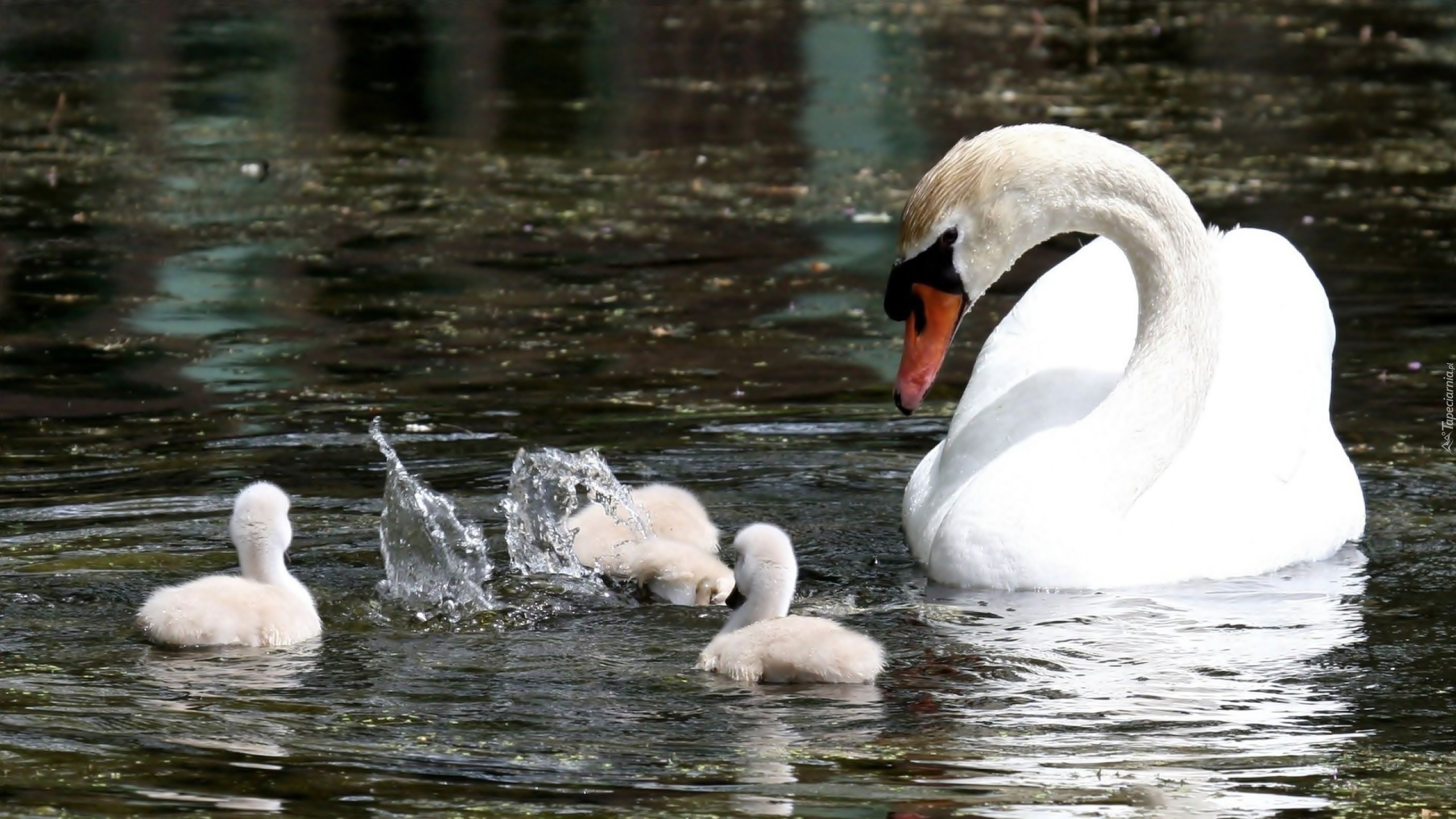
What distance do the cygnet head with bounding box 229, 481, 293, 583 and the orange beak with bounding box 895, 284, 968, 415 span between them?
1787 millimetres

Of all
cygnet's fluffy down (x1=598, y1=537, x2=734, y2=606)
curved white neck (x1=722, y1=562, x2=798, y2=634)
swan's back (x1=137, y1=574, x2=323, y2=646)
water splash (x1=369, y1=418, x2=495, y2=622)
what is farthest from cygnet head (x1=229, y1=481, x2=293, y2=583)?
curved white neck (x1=722, y1=562, x2=798, y2=634)

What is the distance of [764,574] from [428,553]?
3.52 feet

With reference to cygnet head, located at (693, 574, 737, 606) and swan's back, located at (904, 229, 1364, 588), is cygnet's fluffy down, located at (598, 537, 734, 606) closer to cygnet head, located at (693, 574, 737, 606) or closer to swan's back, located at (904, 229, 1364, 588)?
cygnet head, located at (693, 574, 737, 606)

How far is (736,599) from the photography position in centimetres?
638

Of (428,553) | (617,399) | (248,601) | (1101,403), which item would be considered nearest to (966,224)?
(1101,403)

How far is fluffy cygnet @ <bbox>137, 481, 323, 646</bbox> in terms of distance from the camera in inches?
242

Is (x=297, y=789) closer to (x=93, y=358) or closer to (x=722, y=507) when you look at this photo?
(x=722, y=507)

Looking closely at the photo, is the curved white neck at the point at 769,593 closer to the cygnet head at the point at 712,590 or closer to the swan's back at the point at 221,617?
the cygnet head at the point at 712,590

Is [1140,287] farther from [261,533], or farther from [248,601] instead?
[248,601]

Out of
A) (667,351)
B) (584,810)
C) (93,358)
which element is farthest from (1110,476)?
(93,358)

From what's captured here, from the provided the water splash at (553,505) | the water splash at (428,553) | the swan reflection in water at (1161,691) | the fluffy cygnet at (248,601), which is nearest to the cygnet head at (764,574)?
the swan reflection in water at (1161,691)

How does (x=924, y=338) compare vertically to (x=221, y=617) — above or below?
above

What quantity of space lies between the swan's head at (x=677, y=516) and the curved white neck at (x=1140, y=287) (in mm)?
1054

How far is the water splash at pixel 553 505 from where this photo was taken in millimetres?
7211
